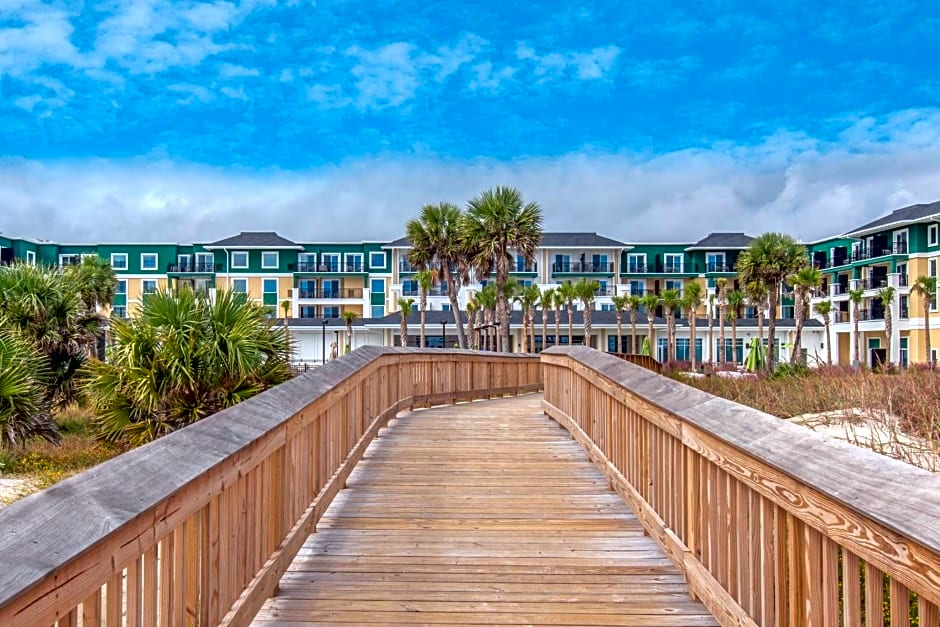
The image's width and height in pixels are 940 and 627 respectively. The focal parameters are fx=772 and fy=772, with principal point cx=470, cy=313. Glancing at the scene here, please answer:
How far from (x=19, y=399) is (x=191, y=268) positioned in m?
58.7

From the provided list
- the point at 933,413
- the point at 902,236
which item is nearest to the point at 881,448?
the point at 933,413

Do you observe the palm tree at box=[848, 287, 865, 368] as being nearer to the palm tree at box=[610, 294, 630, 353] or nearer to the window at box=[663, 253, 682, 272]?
the palm tree at box=[610, 294, 630, 353]

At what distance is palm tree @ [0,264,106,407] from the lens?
18.5m

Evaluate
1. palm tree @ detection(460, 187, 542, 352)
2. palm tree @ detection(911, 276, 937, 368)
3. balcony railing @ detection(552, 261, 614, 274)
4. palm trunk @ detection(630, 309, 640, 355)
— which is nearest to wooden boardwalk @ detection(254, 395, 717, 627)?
palm tree @ detection(460, 187, 542, 352)

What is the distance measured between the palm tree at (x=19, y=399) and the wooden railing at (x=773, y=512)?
40.9 ft

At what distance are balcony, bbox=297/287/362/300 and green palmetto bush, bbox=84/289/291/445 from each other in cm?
5429

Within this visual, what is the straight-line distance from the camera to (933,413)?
25.4 ft

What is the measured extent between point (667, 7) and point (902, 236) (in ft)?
142

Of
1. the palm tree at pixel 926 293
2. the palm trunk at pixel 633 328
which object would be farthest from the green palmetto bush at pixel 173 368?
the palm tree at pixel 926 293

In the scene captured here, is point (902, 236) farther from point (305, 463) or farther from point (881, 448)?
point (305, 463)

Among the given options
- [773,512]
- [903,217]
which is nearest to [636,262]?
[903,217]

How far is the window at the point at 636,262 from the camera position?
233 feet

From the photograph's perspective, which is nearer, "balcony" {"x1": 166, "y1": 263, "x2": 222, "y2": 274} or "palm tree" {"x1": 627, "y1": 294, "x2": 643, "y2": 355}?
"palm tree" {"x1": 627, "y1": 294, "x2": 643, "y2": 355}

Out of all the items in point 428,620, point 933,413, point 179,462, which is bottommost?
point 428,620
